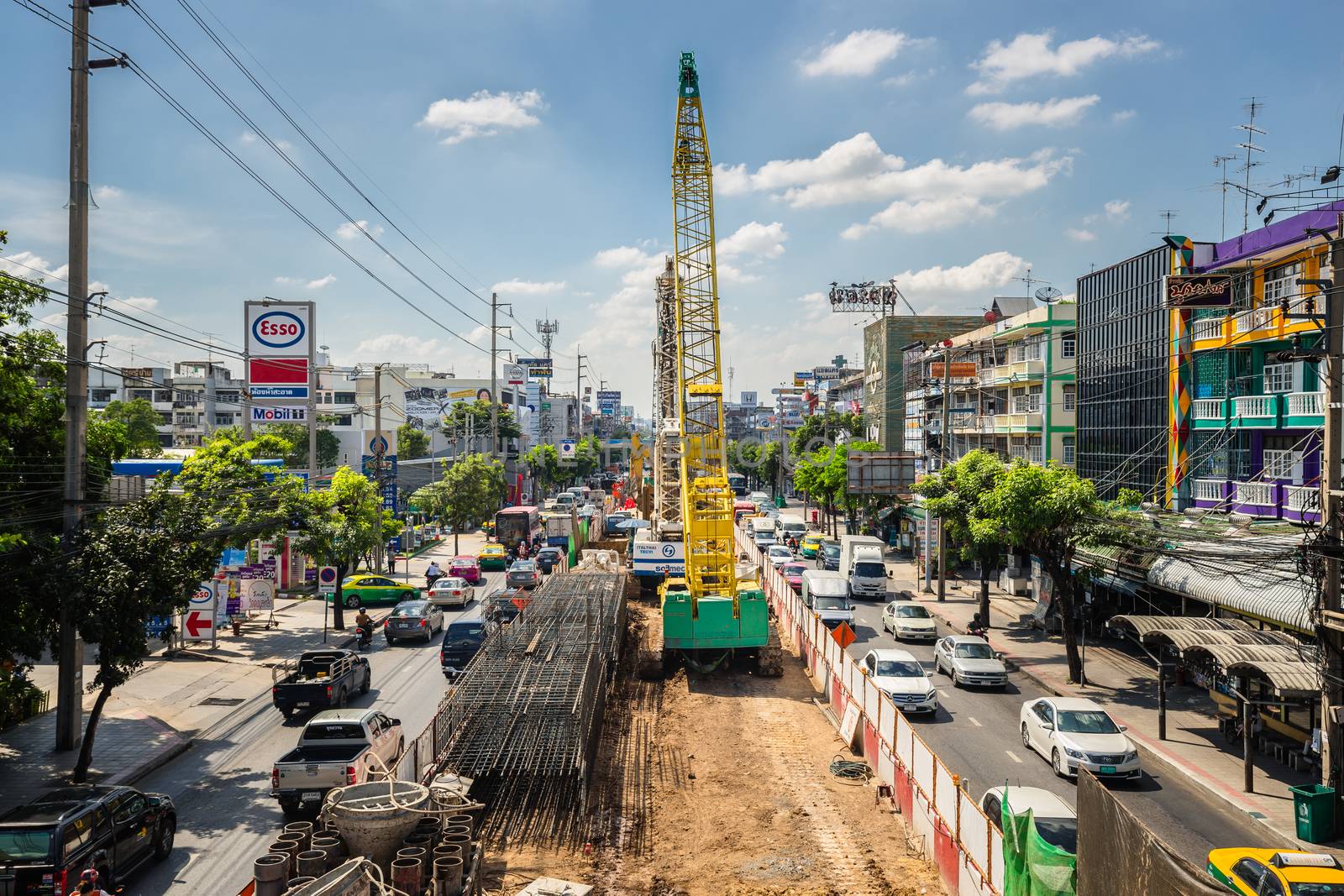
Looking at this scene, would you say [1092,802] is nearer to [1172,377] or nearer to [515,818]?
[515,818]

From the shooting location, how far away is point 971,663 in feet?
88.5

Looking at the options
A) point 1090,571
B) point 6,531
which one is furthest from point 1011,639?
point 6,531

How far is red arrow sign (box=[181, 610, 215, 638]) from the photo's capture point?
29.9 meters

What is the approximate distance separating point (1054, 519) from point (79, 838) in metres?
23.1

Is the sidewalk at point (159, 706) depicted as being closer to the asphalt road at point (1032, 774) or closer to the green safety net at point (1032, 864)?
the green safety net at point (1032, 864)

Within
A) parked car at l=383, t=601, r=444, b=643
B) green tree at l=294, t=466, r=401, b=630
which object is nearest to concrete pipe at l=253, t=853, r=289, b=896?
green tree at l=294, t=466, r=401, b=630

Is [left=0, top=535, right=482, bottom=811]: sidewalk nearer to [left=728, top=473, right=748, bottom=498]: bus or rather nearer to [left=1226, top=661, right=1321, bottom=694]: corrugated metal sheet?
[left=1226, top=661, right=1321, bottom=694]: corrugated metal sheet

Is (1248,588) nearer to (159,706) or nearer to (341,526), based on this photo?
(159,706)

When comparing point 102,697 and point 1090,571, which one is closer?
point 102,697

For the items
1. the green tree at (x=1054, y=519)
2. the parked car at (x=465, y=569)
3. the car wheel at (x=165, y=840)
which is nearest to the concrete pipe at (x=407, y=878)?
the car wheel at (x=165, y=840)

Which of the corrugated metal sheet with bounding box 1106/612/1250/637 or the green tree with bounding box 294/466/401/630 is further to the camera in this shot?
the green tree with bounding box 294/466/401/630

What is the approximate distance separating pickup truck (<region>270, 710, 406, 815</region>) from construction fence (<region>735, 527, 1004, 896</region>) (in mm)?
8271

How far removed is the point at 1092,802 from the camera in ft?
28.9

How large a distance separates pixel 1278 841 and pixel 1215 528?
9.41 m
